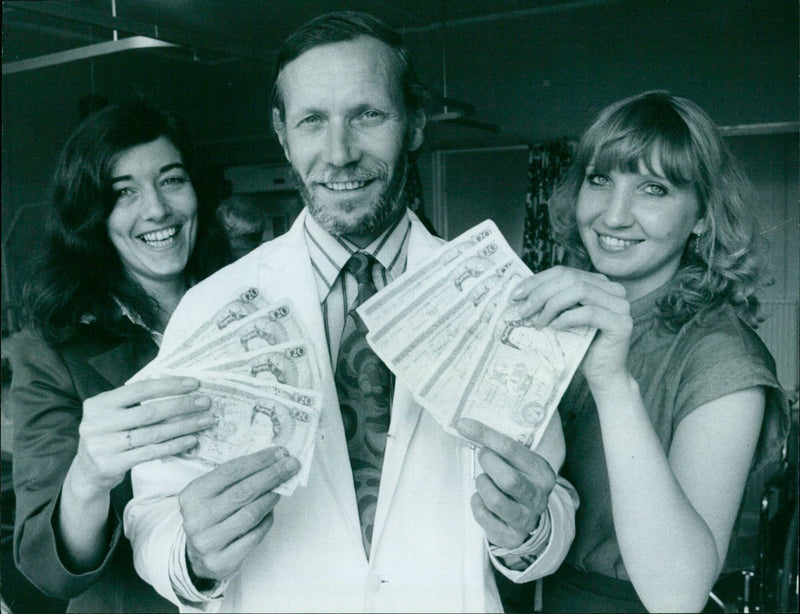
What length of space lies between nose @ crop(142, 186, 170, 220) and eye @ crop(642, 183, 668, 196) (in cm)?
117

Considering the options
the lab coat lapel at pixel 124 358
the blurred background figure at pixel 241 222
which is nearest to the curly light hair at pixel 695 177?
the blurred background figure at pixel 241 222

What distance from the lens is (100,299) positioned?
1744mm

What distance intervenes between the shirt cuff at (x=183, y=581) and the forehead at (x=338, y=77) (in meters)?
0.97

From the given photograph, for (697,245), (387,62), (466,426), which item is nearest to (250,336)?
(466,426)

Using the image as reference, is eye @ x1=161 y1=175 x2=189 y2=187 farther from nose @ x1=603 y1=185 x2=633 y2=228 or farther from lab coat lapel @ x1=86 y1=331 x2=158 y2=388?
nose @ x1=603 y1=185 x2=633 y2=228

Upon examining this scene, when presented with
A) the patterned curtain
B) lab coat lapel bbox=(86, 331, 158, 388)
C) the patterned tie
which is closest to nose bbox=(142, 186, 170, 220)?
lab coat lapel bbox=(86, 331, 158, 388)

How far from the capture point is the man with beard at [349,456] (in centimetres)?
147

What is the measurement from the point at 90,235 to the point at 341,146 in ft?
2.35

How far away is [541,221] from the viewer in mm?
3055

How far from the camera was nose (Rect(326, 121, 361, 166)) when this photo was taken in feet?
5.04

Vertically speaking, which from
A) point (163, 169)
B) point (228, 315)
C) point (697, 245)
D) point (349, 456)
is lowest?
point (349, 456)

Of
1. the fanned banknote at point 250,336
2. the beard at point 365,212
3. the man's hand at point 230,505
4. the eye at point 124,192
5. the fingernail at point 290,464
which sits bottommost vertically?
the man's hand at point 230,505

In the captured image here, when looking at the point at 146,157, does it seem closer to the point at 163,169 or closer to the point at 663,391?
the point at 163,169

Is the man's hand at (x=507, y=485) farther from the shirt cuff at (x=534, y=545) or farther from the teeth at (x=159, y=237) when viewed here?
the teeth at (x=159, y=237)
